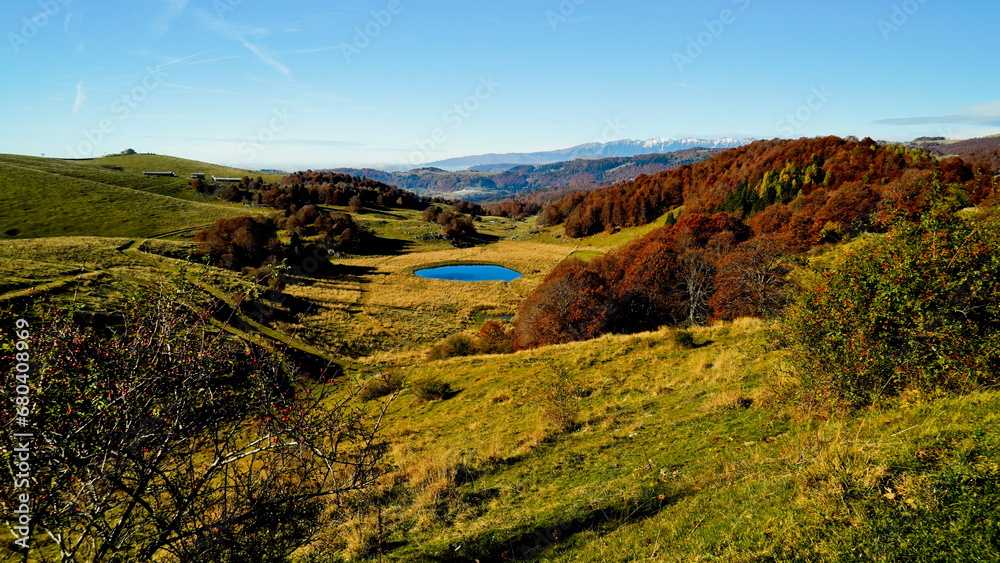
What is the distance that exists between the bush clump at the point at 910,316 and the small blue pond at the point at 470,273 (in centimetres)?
7666

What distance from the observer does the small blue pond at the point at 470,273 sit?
285 feet

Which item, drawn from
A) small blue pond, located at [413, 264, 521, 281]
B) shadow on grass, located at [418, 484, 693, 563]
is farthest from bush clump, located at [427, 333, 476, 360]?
small blue pond, located at [413, 264, 521, 281]

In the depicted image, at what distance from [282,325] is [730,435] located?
43.0 meters

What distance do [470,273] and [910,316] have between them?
84.5m

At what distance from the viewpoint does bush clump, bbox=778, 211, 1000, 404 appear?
7934 millimetres

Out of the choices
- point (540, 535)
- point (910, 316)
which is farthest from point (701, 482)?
point (910, 316)

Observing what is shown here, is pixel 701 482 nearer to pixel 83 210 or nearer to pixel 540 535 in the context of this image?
pixel 540 535

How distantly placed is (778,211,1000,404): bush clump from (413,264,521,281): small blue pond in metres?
76.7

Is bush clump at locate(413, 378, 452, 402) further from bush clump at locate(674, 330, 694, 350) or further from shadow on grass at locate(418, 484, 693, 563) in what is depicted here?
shadow on grass at locate(418, 484, 693, 563)

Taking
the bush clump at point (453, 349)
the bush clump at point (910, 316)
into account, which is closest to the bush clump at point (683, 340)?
the bush clump at point (910, 316)

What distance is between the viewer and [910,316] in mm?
8445

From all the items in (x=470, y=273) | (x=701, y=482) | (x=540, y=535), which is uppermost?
(x=701, y=482)

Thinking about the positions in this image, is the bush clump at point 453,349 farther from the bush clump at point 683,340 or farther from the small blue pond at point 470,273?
the small blue pond at point 470,273

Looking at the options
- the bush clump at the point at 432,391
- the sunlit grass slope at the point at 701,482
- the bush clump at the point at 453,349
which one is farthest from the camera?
the bush clump at the point at 453,349
